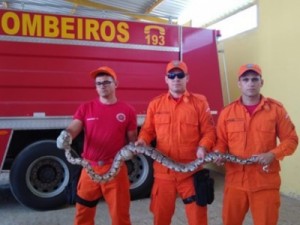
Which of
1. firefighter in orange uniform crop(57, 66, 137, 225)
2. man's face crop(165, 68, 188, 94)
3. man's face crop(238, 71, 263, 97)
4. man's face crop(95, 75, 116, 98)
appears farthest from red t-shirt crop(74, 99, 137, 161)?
man's face crop(238, 71, 263, 97)

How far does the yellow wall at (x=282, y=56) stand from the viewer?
16.5 ft

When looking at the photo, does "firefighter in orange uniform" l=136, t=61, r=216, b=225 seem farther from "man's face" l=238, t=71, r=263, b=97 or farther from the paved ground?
the paved ground

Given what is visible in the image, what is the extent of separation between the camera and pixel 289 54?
16.8 feet

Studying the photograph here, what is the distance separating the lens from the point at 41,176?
4754 millimetres

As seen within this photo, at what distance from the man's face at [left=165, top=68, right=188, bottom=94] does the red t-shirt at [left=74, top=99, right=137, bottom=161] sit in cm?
48

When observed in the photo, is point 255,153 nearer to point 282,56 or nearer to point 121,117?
point 121,117

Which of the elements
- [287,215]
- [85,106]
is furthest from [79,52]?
[287,215]

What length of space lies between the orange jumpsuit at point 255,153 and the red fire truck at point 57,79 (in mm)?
2185

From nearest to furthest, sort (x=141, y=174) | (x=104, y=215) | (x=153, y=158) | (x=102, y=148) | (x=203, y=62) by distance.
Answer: (x=153, y=158), (x=102, y=148), (x=104, y=215), (x=141, y=174), (x=203, y=62)

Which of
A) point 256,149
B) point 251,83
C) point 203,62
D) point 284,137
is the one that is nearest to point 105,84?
point 251,83

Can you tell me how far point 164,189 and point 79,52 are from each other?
7.89 ft

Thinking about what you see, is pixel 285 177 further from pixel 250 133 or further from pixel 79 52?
pixel 79 52

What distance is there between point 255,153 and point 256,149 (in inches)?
1.3

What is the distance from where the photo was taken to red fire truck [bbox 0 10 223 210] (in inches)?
175
